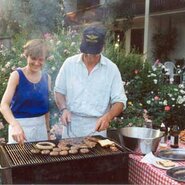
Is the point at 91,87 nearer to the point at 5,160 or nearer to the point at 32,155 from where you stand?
the point at 32,155

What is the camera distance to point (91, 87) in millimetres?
2727

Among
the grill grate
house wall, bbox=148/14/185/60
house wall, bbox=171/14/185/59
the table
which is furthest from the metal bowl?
house wall, bbox=171/14/185/59

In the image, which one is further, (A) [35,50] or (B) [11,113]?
(A) [35,50]

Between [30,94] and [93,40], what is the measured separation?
0.63 m

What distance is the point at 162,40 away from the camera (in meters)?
12.8

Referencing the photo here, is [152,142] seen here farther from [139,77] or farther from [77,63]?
[139,77]

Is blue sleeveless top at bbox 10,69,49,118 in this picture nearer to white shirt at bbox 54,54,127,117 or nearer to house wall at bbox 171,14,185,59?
white shirt at bbox 54,54,127,117

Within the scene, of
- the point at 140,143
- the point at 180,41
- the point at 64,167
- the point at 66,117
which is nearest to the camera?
the point at 64,167

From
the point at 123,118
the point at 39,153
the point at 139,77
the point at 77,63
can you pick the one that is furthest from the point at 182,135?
the point at 139,77

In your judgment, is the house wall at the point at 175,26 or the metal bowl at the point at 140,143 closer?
the metal bowl at the point at 140,143

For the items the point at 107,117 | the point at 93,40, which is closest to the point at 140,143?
the point at 107,117

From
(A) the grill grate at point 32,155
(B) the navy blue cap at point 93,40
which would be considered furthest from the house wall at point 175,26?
(A) the grill grate at point 32,155

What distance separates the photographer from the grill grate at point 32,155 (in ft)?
6.54

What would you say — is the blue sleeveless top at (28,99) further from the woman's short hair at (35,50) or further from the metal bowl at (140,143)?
the metal bowl at (140,143)
